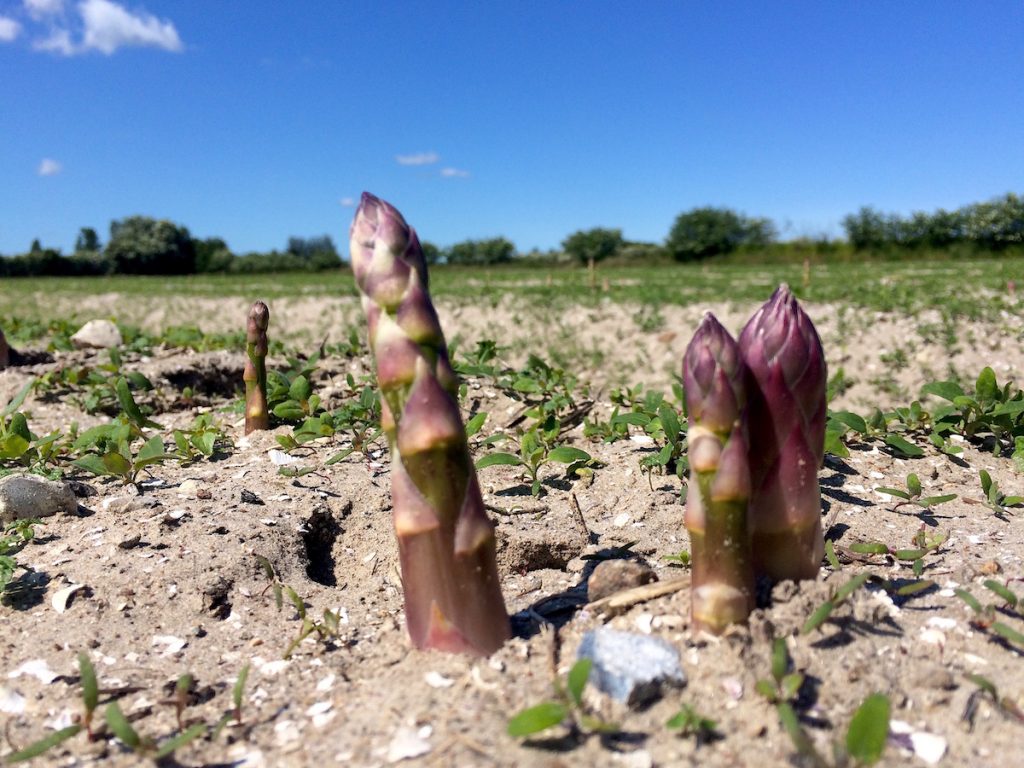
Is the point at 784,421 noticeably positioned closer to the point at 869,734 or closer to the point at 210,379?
the point at 869,734

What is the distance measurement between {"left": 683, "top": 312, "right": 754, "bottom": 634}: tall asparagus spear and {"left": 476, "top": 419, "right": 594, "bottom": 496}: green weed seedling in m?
1.31

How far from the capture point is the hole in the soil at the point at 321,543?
2.70 m

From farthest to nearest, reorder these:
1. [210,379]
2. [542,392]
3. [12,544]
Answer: [210,379], [542,392], [12,544]

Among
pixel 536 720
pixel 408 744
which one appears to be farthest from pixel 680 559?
pixel 408 744

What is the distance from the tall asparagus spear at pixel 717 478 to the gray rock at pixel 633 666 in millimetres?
157

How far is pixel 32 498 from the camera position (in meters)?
2.73

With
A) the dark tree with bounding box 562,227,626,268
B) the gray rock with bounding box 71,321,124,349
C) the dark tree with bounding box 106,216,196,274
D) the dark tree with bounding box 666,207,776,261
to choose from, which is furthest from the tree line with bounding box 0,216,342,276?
the gray rock with bounding box 71,321,124,349

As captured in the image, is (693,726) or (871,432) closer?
(693,726)

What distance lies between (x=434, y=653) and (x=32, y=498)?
181 centimetres

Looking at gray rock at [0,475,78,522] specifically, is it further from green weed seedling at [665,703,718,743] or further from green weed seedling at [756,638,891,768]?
green weed seedling at [756,638,891,768]

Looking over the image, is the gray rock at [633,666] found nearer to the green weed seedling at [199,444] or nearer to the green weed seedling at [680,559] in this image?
the green weed seedling at [680,559]

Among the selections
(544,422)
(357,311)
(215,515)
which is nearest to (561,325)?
(357,311)

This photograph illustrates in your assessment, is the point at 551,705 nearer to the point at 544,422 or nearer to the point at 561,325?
the point at 544,422

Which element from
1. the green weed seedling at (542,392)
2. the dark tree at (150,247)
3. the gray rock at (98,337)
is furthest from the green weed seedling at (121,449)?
the dark tree at (150,247)
